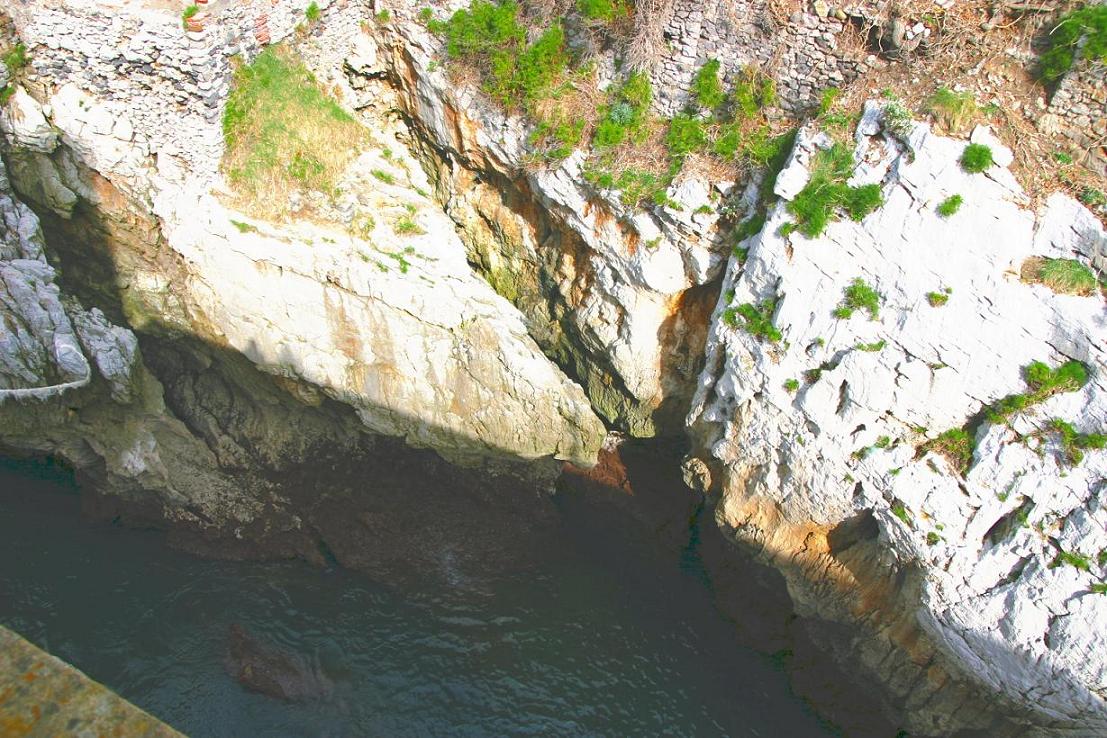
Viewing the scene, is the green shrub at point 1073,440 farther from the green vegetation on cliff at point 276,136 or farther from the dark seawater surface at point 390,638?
the green vegetation on cliff at point 276,136

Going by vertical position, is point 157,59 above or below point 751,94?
below

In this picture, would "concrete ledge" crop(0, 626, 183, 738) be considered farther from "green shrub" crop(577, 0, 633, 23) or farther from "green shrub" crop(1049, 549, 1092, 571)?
"green shrub" crop(577, 0, 633, 23)

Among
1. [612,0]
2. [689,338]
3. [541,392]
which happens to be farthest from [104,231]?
[689,338]

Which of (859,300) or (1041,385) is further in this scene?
(859,300)

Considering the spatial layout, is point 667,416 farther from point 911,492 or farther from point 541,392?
point 911,492

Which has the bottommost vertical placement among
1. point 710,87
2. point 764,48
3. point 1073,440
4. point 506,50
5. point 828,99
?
point 1073,440

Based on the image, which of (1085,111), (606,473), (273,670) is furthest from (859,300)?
(273,670)

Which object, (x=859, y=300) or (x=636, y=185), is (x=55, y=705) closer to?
(x=859, y=300)
